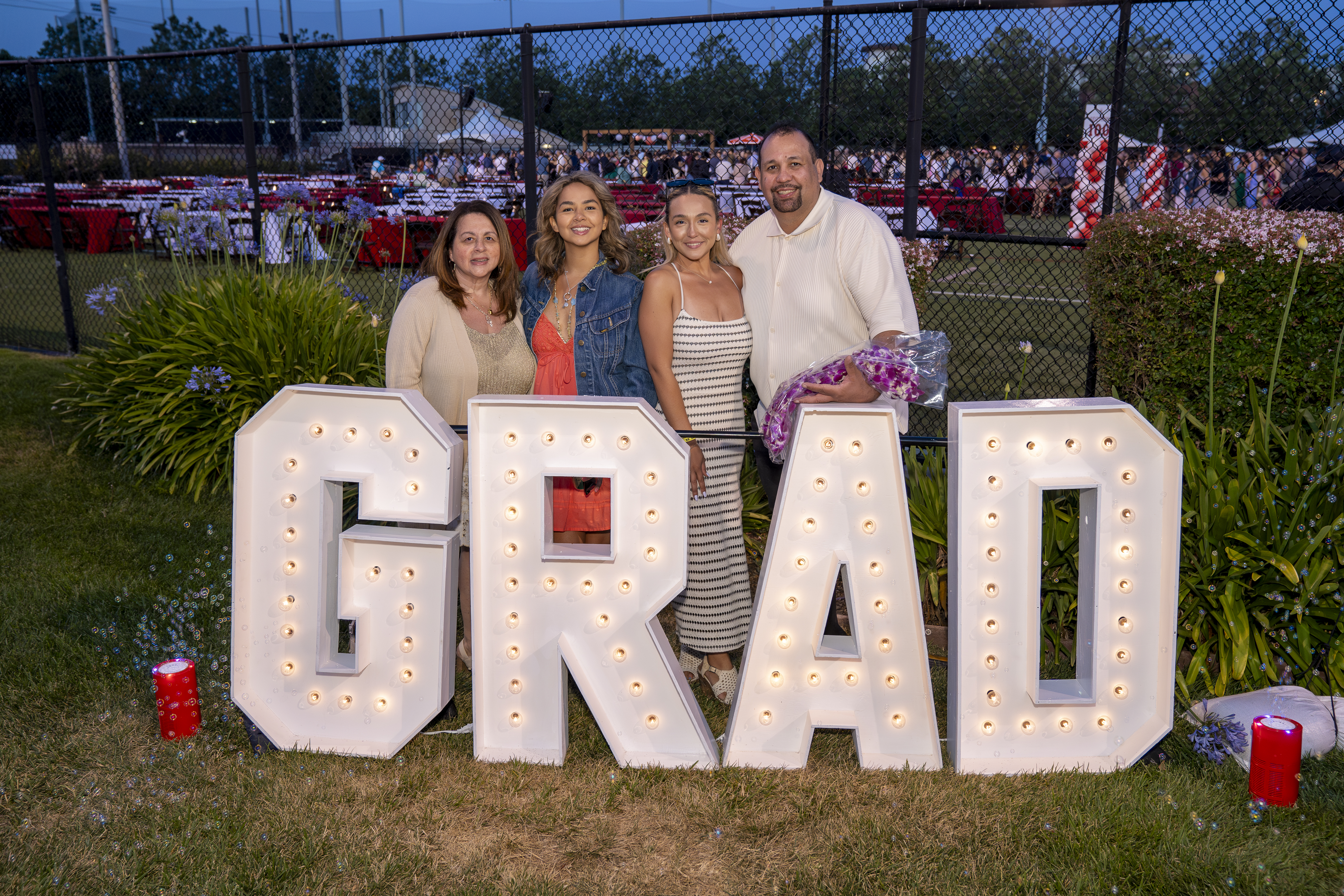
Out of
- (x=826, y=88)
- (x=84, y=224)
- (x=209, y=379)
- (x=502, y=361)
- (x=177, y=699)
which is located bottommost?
(x=177, y=699)

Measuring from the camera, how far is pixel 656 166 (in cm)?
1125

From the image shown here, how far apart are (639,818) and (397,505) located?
1.10m

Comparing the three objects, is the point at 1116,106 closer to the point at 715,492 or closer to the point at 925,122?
the point at 925,122

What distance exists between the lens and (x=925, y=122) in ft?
22.4

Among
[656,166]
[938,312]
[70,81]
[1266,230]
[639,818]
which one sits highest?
[70,81]

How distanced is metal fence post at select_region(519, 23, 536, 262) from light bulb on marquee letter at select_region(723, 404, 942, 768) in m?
3.26

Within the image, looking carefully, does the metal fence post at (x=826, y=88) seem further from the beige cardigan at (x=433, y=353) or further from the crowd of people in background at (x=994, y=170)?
the beige cardigan at (x=433, y=353)

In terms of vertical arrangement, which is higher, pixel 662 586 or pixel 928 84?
pixel 928 84

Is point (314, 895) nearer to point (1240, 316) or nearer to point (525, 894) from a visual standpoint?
point (525, 894)

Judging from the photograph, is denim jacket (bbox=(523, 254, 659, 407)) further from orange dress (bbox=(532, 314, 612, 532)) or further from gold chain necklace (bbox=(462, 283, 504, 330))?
gold chain necklace (bbox=(462, 283, 504, 330))

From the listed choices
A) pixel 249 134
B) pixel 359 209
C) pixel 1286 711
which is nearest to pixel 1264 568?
pixel 1286 711

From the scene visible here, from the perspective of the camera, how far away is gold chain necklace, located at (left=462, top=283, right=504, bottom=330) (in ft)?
11.5

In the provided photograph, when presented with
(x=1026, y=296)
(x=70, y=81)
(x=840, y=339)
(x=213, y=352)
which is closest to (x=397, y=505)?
(x=840, y=339)

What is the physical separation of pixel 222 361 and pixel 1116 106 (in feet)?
15.6
